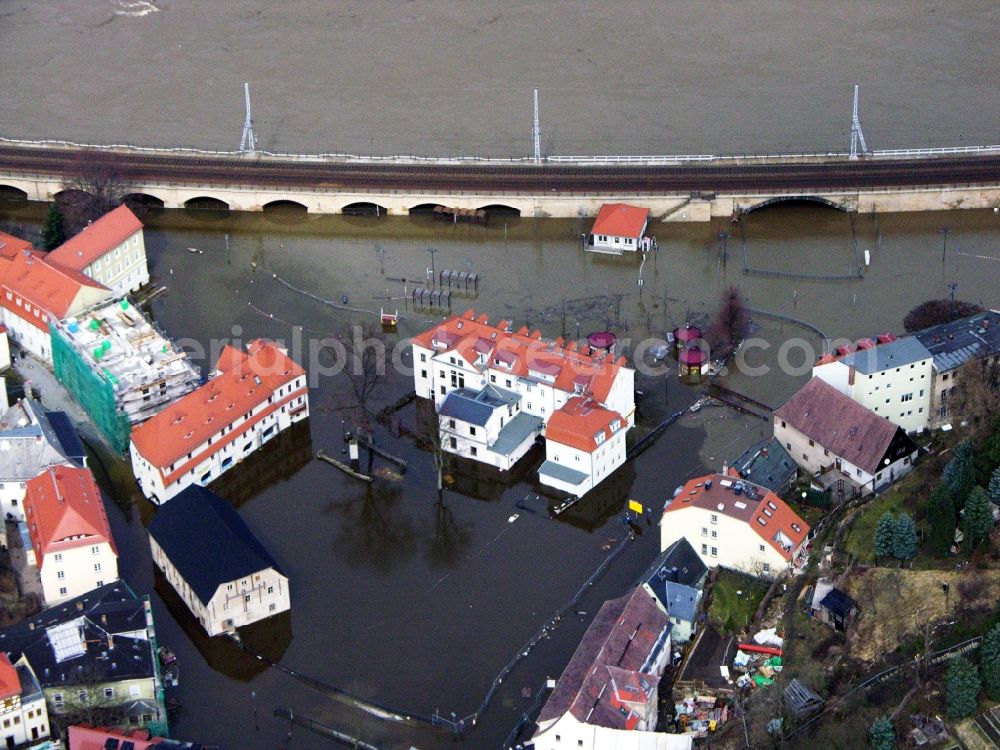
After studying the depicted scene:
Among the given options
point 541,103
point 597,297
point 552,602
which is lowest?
point 552,602

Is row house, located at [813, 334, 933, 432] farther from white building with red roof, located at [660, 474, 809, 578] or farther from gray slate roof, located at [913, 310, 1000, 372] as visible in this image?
white building with red roof, located at [660, 474, 809, 578]

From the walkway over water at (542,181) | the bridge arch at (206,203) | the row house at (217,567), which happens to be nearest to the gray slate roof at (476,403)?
the row house at (217,567)

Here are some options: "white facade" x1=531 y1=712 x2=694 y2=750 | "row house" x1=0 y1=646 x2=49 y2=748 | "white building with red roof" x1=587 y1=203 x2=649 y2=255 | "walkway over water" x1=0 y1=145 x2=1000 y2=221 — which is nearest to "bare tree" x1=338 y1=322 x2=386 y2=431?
"white building with red roof" x1=587 y1=203 x2=649 y2=255

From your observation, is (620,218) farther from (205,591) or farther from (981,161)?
(205,591)

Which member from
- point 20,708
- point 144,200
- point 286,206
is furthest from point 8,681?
point 144,200

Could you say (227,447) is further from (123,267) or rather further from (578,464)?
(123,267)

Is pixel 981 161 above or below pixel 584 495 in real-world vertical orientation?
above

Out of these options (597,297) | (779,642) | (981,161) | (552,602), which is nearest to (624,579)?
(552,602)
